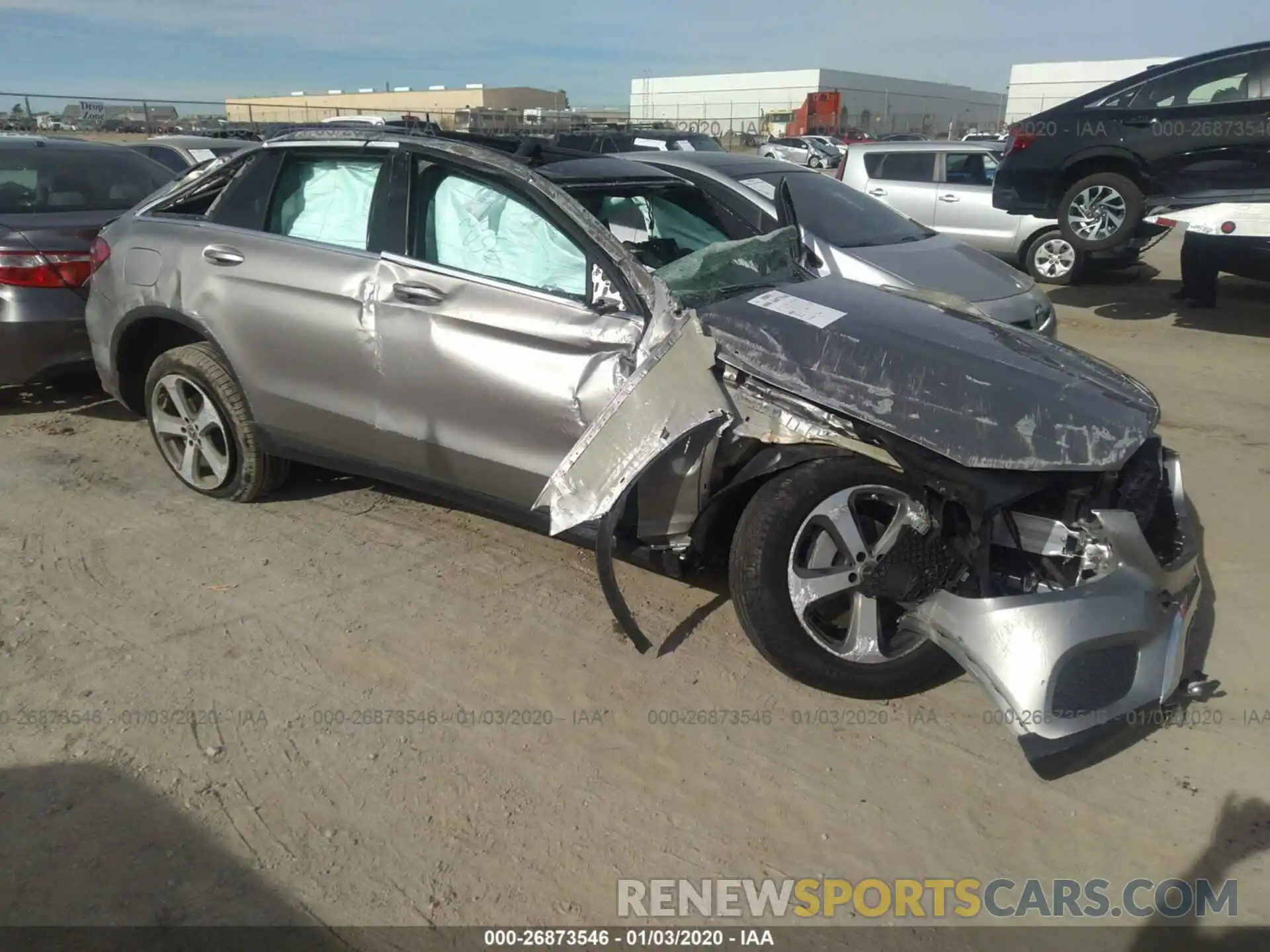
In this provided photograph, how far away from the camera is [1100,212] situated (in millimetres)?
8844

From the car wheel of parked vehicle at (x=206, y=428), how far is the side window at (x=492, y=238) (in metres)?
1.27

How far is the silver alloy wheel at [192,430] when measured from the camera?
14.9 ft

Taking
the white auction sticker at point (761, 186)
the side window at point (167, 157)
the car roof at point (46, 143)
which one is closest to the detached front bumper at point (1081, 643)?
the white auction sticker at point (761, 186)

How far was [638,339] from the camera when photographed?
3.31 m

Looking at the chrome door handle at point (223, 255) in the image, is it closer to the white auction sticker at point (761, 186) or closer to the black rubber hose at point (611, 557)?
the black rubber hose at point (611, 557)

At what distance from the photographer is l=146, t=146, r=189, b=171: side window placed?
32.0 feet

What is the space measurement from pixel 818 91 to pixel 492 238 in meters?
65.7

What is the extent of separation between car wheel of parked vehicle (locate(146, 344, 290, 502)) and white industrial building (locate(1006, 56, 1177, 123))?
5522 centimetres

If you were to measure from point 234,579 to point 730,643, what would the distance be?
6.90 ft

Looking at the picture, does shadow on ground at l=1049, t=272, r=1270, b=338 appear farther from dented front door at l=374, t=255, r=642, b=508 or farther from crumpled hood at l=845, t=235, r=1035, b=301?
dented front door at l=374, t=255, r=642, b=508

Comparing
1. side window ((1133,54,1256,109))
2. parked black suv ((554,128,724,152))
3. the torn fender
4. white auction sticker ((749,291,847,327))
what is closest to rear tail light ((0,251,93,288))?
the torn fender

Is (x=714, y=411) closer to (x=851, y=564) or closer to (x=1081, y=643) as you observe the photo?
(x=851, y=564)

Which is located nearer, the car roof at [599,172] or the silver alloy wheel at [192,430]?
the car roof at [599,172]

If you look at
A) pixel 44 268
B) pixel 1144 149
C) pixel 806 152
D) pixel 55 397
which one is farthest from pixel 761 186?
pixel 806 152
